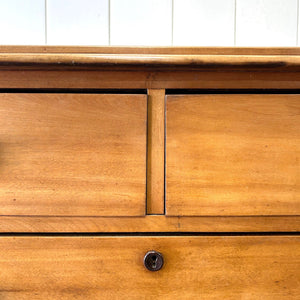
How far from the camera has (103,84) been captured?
1.39 feet

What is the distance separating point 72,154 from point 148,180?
12 cm

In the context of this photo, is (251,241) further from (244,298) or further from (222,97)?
(222,97)

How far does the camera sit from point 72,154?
0.42 m

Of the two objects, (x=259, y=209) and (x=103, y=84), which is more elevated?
(x=103, y=84)

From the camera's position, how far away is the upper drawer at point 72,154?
0.42 meters

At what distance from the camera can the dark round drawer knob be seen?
1.40 ft
